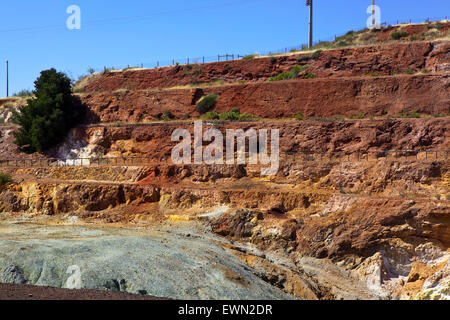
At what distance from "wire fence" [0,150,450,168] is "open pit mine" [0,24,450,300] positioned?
101mm

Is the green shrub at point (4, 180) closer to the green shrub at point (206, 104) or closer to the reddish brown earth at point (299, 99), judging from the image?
the reddish brown earth at point (299, 99)

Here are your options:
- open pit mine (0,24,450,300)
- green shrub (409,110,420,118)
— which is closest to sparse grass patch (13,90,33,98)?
open pit mine (0,24,450,300)

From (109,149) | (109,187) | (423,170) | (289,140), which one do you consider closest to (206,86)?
(109,149)

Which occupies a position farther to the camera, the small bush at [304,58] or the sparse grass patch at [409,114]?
the small bush at [304,58]

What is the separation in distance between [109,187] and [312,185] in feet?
35.3

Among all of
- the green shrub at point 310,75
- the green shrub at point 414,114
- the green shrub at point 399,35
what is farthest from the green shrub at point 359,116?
the green shrub at point 399,35

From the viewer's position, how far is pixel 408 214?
791 inches

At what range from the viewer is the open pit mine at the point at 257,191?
54.2ft

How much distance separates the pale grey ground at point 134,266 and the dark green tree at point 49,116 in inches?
673

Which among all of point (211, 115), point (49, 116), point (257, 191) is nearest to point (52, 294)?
point (257, 191)

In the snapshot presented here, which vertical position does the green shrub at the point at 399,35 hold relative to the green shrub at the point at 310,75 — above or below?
above

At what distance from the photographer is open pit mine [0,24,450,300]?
16.5 m

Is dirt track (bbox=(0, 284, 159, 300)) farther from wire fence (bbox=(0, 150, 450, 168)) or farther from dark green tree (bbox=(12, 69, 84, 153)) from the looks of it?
dark green tree (bbox=(12, 69, 84, 153))
